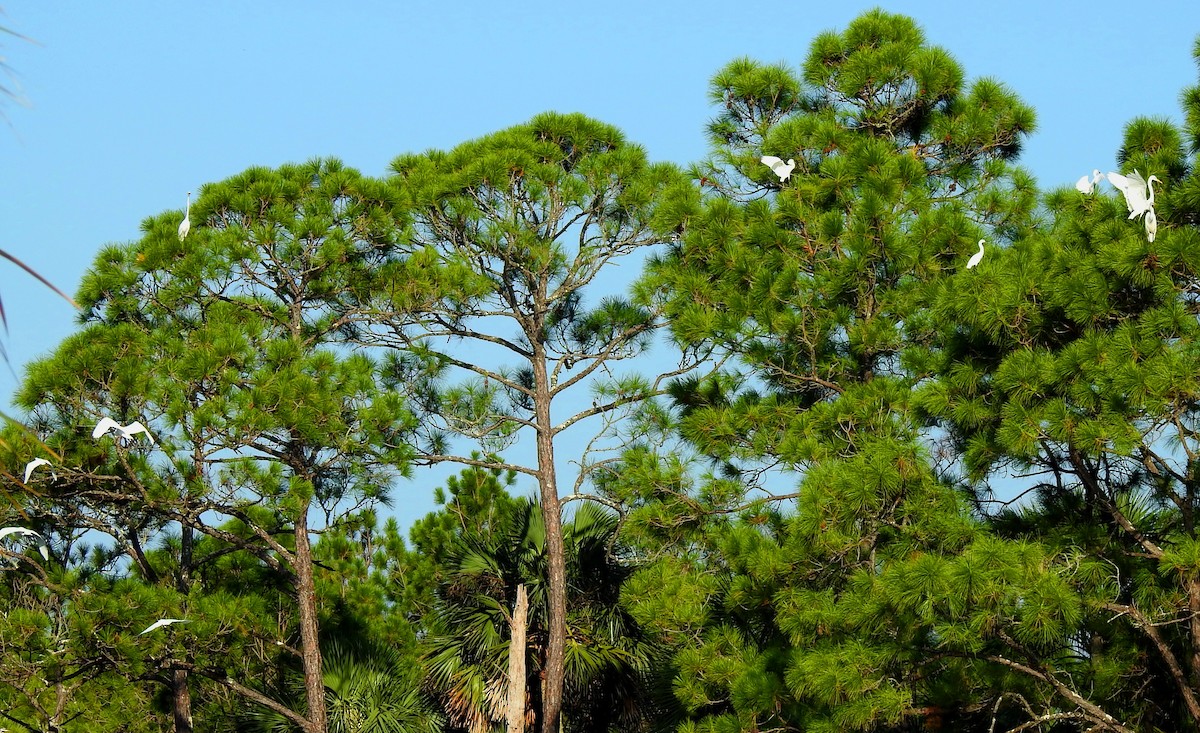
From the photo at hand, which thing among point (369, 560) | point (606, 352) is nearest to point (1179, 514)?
point (606, 352)

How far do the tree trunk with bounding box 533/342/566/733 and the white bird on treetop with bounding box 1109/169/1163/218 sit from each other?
659 centimetres

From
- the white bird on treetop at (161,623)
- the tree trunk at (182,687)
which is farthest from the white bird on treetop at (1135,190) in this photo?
the tree trunk at (182,687)

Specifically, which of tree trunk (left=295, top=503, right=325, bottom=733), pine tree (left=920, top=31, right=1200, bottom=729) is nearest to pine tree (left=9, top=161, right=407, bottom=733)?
tree trunk (left=295, top=503, right=325, bottom=733)

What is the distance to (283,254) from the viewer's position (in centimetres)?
1391

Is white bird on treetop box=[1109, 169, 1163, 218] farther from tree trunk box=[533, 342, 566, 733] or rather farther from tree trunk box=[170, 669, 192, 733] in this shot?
tree trunk box=[170, 669, 192, 733]

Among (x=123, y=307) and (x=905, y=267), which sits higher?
(x=123, y=307)

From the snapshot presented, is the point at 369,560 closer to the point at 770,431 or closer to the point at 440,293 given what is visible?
the point at 440,293

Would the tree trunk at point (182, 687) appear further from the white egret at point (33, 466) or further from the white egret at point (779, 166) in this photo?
the white egret at point (779, 166)

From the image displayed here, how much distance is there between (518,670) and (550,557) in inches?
74.3

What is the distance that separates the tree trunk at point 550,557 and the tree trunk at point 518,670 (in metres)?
0.93

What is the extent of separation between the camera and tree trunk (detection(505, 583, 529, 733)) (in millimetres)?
11422

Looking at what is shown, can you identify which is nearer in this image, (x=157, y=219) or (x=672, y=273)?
(x=672, y=273)

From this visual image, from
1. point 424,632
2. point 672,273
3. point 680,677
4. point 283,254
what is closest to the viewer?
point 680,677

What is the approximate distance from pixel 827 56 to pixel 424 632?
8.14m
